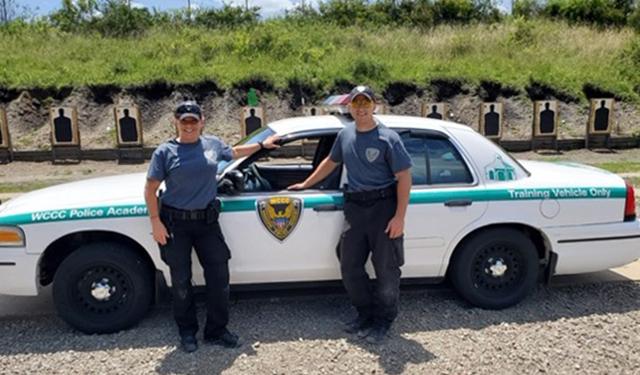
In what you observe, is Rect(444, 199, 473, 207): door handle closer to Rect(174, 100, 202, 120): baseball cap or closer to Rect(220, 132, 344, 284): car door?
Rect(220, 132, 344, 284): car door

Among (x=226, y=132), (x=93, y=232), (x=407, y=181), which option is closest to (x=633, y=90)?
(x=226, y=132)

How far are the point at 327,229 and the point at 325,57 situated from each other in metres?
16.4

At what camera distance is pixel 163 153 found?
3.53 meters

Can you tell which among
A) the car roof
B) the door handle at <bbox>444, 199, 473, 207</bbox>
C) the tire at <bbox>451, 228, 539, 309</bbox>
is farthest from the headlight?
the tire at <bbox>451, 228, 539, 309</bbox>

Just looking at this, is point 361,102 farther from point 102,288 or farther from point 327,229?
point 102,288

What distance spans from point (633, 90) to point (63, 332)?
19549 millimetres

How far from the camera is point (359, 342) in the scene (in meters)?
3.80

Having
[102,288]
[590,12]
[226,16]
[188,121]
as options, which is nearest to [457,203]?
[188,121]

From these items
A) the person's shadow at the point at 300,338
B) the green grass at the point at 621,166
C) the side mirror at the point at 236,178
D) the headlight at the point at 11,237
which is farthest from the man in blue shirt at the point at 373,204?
the green grass at the point at 621,166

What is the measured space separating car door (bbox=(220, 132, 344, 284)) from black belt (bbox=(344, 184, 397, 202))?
0.31 metres

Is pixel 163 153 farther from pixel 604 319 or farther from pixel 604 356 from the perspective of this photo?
pixel 604 319

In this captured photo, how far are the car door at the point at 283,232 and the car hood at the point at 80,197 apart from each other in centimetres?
74

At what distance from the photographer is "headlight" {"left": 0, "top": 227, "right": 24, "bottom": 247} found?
3.78m

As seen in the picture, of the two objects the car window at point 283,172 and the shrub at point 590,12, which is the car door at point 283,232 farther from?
the shrub at point 590,12
